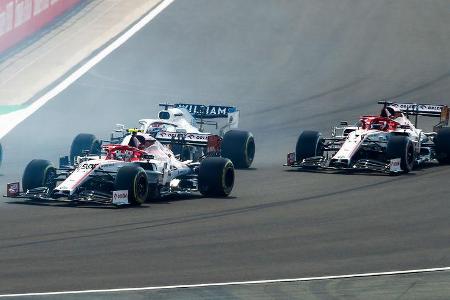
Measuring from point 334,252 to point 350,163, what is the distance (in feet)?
34.3

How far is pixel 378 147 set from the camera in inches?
1073

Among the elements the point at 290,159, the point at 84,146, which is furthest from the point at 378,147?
the point at 84,146

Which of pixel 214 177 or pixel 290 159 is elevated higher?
pixel 290 159

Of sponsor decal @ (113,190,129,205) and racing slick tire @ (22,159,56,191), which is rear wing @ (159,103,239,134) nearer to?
racing slick tire @ (22,159,56,191)

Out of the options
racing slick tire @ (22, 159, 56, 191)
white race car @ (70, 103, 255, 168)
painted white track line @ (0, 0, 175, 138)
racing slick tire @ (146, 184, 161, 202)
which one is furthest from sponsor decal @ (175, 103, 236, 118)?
racing slick tire @ (22, 159, 56, 191)

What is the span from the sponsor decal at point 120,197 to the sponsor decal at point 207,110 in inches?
350

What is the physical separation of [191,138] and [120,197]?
5.75 metres

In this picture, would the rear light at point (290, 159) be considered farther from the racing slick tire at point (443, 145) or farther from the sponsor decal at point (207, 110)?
the racing slick tire at point (443, 145)

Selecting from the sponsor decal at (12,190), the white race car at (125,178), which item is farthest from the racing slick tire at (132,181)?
the sponsor decal at (12,190)

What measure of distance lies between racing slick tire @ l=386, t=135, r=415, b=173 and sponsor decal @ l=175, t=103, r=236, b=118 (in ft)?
16.3

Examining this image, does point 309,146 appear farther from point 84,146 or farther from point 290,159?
point 84,146

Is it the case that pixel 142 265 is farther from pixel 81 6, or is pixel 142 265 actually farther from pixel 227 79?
pixel 81 6

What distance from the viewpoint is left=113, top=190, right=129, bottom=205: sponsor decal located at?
2133cm

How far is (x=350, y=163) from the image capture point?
26844 mm
